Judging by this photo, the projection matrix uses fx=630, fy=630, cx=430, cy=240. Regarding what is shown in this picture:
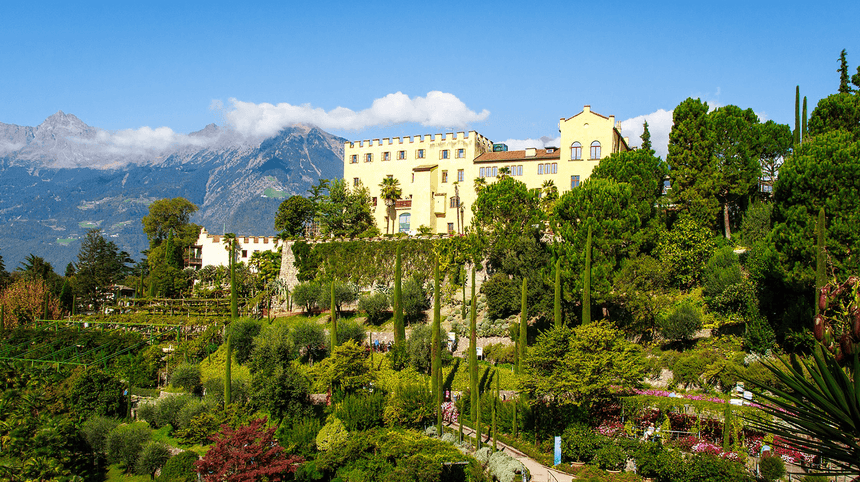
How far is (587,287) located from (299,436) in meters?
15.7

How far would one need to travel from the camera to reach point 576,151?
50.5 m

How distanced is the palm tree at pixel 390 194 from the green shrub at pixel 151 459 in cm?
3390

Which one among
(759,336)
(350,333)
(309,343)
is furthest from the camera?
(350,333)

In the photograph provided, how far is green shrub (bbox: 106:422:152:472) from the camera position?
2669 centimetres

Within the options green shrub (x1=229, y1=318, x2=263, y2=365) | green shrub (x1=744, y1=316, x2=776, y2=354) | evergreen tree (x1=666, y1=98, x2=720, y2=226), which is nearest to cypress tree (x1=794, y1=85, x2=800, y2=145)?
evergreen tree (x1=666, y1=98, x2=720, y2=226)

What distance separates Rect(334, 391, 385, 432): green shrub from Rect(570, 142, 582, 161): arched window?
2957 cm

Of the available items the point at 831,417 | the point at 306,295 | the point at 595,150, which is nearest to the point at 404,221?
the point at 306,295

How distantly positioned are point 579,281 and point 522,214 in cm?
931

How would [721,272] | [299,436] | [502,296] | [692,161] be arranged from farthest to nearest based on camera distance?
[692,161] → [502,296] → [721,272] → [299,436]

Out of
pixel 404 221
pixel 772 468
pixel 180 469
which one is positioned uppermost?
pixel 404 221

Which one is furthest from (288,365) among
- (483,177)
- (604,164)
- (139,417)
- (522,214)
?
(483,177)

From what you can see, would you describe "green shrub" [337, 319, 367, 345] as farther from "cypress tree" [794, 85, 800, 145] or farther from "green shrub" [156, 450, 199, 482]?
"cypress tree" [794, 85, 800, 145]

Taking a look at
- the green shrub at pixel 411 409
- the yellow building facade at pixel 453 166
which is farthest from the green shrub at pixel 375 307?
the green shrub at pixel 411 409

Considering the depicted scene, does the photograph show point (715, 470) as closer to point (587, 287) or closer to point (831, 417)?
point (587, 287)
